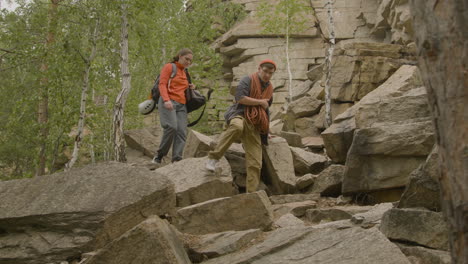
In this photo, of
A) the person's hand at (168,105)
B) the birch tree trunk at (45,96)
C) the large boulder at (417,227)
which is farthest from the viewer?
the birch tree trunk at (45,96)

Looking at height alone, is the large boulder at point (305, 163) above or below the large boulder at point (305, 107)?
below

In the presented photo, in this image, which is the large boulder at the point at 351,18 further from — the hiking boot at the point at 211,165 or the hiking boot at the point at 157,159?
the hiking boot at the point at 211,165

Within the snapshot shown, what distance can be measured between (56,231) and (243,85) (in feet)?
11.8

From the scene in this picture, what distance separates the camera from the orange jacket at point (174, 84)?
28.1 feet

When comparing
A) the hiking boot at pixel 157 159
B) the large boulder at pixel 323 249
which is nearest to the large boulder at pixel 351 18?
the hiking boot at pixel 157 159

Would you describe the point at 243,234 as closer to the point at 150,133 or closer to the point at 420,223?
the point at 420,223

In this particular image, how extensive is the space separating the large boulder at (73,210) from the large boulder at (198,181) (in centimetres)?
160

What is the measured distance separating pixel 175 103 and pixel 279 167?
235 cm

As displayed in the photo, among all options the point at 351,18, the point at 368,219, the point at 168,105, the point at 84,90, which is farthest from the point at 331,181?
the point at 351,18

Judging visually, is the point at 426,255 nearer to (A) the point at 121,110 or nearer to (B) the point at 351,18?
(A) the point at 121,110

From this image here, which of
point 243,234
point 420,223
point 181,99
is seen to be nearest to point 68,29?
point 181,99

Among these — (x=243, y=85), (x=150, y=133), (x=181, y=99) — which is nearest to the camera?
(x=243, y=85)

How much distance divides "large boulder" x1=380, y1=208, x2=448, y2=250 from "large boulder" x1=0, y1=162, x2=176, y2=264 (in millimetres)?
2560

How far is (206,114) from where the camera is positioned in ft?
79.3
